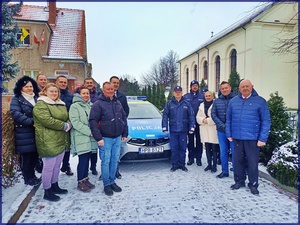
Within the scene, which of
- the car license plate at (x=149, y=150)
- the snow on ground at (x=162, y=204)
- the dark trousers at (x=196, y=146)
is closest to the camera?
the snow on ground at (x=162, y=204)

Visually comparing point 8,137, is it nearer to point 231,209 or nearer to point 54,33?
point 231,209

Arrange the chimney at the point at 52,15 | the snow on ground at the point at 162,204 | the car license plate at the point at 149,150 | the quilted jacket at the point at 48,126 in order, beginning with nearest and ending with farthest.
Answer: the snow on ground at the point at 162,204 < the quilted jacket at the point at 48,126 < the car license plate at the point at 149,150 < the chimney at the point at 52,15

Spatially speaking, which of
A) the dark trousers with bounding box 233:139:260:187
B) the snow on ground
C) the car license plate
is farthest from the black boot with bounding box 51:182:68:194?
the dark trousers with bounding box 233:139:260:187

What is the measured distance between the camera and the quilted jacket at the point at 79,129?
3816 mm

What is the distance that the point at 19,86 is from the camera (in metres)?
3.77

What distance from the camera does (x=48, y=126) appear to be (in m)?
3.44

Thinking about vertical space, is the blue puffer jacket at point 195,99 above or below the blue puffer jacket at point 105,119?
above

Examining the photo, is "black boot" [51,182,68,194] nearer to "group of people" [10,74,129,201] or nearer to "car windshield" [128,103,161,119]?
"group of people" [10,74,129,201]

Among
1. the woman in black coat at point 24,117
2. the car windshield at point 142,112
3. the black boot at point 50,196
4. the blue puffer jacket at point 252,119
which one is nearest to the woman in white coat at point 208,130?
the blue puffer jacket at point 252,119

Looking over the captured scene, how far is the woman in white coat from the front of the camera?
197 inches

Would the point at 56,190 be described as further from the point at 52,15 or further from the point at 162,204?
the point at 52,15

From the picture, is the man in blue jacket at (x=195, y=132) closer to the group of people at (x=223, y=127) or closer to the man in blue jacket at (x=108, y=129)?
the group of people at (x=223, y=127)

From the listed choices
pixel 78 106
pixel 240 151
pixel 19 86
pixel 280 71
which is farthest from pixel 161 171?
pixel 280 71

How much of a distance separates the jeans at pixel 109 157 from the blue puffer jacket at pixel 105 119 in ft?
0.43
